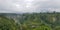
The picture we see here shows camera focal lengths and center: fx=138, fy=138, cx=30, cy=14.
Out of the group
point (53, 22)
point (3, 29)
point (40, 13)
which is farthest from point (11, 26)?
point (53, 22)

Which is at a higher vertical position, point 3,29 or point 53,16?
point 53,16

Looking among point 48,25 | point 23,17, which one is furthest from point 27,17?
point 48,25

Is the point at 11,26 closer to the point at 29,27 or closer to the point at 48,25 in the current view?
the point at 29,27

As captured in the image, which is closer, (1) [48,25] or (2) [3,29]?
(2) [3,29]

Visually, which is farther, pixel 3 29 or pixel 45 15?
pixel 45 15

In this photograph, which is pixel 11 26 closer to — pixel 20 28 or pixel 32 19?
pixel 20 28

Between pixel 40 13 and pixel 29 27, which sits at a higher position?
pixel 40 13
